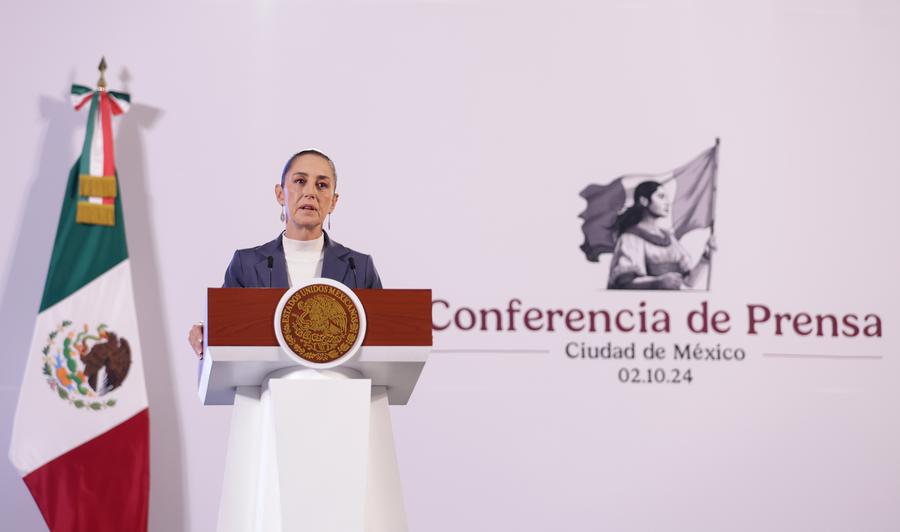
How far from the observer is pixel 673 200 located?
5.27 meters

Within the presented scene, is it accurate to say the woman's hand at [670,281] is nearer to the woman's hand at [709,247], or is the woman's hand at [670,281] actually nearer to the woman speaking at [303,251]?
the woman's hand at [709,247]

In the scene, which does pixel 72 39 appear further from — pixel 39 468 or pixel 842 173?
pixel 842 173

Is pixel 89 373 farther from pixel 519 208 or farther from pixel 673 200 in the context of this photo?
pixel 673 200

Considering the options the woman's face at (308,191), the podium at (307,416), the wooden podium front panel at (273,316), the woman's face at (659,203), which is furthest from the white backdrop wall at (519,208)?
the wooden podium front panel at (273,316)

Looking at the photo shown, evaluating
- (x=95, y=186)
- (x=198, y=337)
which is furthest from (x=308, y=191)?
(x=95, y=186)

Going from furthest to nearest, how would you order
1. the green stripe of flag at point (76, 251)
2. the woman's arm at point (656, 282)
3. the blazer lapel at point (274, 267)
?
the woman's arm at point (656, 282)
the green stripe of flag at point (76, 251)
the blazer lapel at point (274, 267)

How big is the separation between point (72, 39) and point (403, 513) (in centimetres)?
320

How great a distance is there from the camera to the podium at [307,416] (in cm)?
267

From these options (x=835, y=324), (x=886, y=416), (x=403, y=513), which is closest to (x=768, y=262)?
(x=835, y=324)

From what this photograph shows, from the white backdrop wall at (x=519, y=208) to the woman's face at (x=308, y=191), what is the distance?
1.66m

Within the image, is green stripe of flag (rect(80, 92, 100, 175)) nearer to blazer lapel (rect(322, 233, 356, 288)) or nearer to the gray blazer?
the gray blazer

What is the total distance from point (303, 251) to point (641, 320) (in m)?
2.30

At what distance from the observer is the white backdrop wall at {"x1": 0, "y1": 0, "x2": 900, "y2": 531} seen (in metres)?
4.91

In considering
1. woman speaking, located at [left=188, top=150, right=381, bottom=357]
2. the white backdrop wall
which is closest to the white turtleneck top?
woman speaking, located at [left=188, top=150, right=381, bottom=357]
